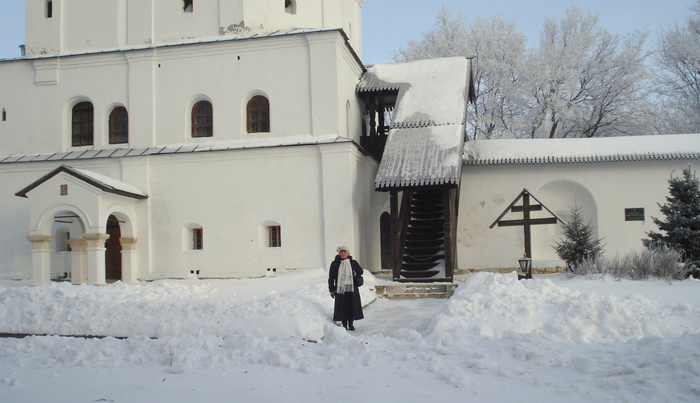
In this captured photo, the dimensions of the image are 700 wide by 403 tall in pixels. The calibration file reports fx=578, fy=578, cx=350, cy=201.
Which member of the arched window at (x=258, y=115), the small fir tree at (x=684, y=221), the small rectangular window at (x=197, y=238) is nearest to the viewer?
the small fir tree at (x=684, y=221)

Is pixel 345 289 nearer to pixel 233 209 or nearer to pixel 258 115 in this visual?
pixel 233 209

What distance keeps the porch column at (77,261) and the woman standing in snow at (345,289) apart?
35.8ft

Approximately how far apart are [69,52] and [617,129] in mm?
24529

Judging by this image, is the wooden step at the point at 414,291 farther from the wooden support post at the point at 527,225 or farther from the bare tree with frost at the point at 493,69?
the bare tree with frost at the point at 493,69

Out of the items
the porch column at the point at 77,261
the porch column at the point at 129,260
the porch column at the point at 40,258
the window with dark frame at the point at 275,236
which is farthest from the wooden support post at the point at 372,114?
the porch column at the point at 40,258

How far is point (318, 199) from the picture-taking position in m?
16.5

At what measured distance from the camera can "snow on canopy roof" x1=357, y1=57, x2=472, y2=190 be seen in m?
15.1

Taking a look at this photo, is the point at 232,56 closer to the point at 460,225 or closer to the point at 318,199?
the point at 318,199

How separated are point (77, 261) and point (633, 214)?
56.7 feet

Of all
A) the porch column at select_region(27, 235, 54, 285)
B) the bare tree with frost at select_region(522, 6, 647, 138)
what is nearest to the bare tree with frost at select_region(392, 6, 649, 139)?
the bare tree with frost at select_region(522, 6, 647, 138)

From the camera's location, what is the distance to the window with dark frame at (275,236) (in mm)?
16906

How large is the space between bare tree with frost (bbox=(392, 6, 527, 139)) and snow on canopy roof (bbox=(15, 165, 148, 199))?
1731 cm

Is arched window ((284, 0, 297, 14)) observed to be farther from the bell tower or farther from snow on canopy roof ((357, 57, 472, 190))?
snow on canopy roof ((357, 57, 472, 190))

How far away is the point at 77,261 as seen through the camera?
17609mm
